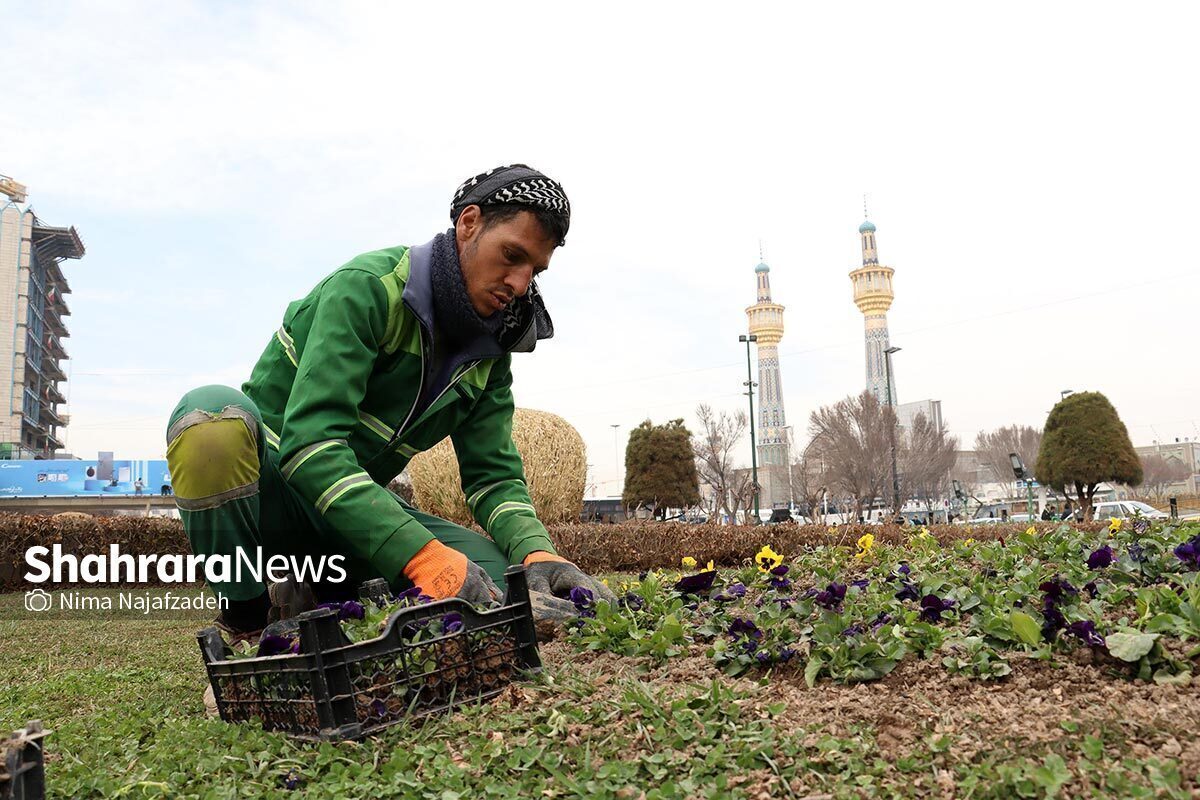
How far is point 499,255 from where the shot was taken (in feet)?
9.42

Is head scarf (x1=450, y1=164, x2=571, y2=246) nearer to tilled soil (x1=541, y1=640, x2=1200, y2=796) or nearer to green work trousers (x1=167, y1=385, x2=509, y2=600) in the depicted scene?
green work trousers (x1=167, y1=385, x2=509, y2=600)

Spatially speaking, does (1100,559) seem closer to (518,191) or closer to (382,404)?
(518,191)

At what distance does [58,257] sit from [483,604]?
305 ft

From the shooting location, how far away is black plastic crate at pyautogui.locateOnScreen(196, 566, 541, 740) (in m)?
1.84

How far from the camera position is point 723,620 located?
2.59 metres

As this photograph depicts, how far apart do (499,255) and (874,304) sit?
11312 centimetres

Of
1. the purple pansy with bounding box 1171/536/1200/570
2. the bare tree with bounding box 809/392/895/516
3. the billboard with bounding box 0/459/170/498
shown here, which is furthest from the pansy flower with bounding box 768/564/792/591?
the billboard with bounding box 0/459/170/498

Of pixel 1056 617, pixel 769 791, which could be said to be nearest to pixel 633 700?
pixel 769 791

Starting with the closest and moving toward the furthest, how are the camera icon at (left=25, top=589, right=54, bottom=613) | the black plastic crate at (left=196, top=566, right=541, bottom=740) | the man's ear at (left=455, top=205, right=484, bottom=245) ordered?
the black plastic crate at (left=196, top=566, right=541, bottom=740) → the man's ear at (left=455, top=205, right=484, bottom=245) → the camera icon at (left=25, top=589, right=54, bottom=613)

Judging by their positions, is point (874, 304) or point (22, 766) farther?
point (874, 304)

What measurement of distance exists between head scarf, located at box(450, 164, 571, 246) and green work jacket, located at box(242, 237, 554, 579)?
284mm

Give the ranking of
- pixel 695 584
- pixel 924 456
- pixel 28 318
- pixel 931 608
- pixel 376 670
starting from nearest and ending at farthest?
pixel 376 670
pixel 931 608
pixel 695 584
pixel 924 456
pixel 28 318

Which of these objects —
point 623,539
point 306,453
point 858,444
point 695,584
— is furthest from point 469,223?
point 858,444

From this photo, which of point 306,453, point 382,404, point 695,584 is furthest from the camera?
point 382,404
